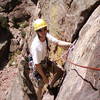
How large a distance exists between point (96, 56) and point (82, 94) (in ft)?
3.04

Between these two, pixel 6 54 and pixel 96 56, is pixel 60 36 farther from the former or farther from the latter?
pixel 6 54

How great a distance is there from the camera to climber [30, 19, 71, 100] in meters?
7.54

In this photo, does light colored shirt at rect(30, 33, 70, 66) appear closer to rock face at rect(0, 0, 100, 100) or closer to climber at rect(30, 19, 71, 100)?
climber at rect(30, 19, 71, 100)

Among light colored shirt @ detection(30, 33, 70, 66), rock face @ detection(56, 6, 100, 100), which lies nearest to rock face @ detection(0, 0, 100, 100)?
rock face @ detection(56, 6, 100, 100)

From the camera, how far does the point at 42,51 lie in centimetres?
781

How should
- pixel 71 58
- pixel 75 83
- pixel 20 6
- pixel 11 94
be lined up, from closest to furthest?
pixel 75 83, pixel 71 58, pixel 11 94, pixel 20 6

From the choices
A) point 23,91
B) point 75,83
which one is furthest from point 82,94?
point 23,91

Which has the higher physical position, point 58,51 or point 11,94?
point 58,51

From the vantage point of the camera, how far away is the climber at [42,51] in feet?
24.7

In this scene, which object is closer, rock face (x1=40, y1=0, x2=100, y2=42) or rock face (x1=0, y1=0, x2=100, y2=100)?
rock face (x1=0, y1=0, x2=100, y2=100)

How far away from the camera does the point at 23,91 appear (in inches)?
500

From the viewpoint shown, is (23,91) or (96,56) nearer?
(96,56)

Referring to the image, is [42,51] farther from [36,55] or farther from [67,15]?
[67,15]

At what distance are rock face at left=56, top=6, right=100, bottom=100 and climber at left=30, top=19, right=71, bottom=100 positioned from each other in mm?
779
